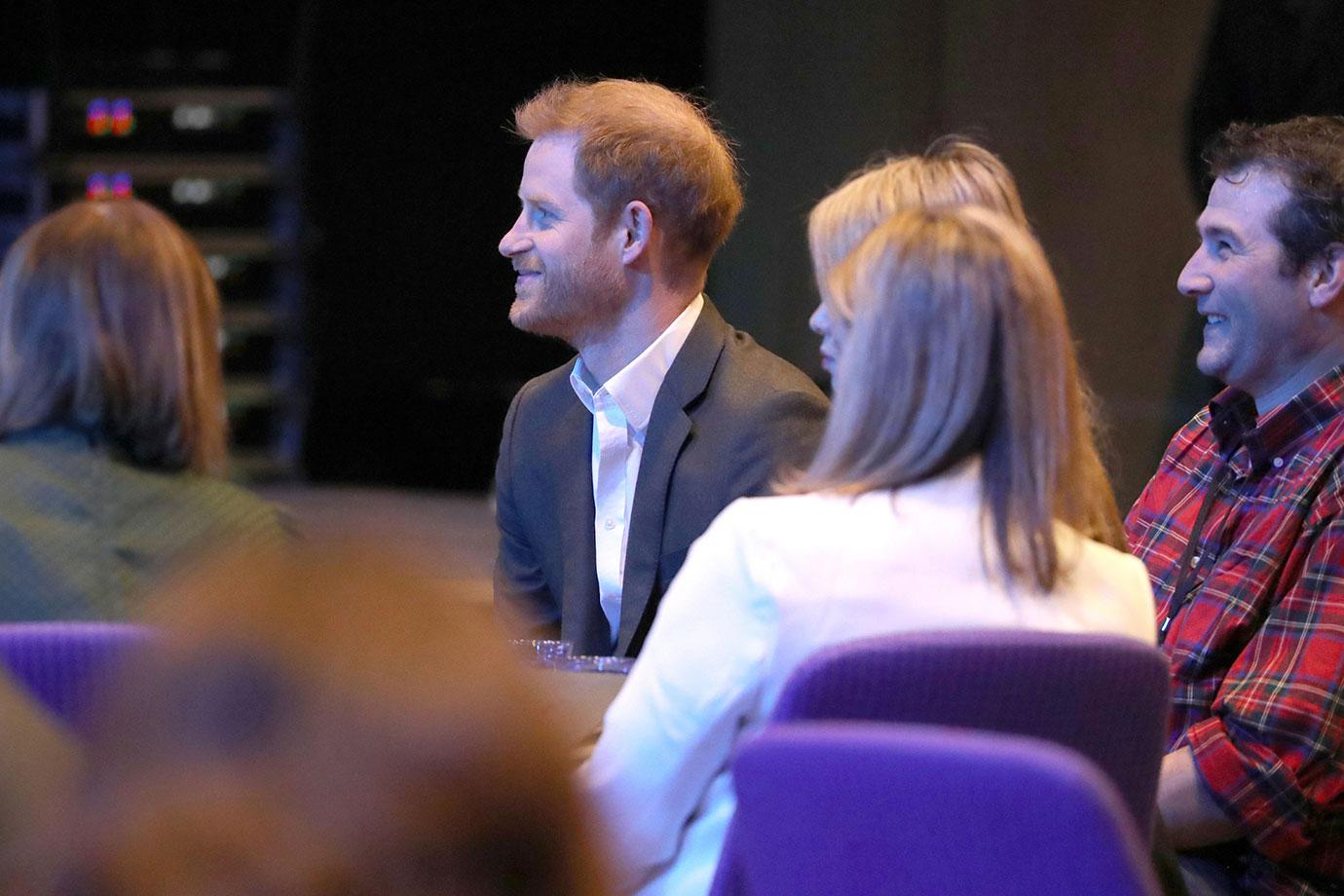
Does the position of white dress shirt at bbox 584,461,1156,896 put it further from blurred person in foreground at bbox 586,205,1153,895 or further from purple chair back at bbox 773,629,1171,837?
purple chair back at bbox 773,629,1171,837

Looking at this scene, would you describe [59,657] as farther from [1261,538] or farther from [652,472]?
[1261,538]

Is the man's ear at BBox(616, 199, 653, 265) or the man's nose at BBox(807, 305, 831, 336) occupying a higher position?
the man's nose at BBox(807, 305, 831, 336)

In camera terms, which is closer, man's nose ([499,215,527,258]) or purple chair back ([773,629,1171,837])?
purple chair back ([773,629,1171,837])

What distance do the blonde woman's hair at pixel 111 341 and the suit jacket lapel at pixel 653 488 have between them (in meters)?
0.65

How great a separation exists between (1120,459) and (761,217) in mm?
1264

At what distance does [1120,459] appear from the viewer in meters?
3.66

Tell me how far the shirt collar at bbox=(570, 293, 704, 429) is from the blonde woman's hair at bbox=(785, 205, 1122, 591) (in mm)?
960

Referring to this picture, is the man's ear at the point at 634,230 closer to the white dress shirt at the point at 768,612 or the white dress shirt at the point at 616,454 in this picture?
the white dress shirt at the point at 616,454

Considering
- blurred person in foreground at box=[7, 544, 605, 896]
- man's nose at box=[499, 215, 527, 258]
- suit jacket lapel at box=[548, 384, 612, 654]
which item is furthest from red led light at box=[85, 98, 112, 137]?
blurred person in foreground at box=[7, 544, 605, 896]

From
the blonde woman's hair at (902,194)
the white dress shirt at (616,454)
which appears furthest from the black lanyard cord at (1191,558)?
the white dress shirt at (616,454)

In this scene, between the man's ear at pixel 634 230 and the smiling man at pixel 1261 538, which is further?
the man's ear at pixel 634 230

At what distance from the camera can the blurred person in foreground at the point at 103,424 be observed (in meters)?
1.84

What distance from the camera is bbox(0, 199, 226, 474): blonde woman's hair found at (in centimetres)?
190

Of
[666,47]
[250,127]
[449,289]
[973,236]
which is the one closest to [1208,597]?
[973,236]
